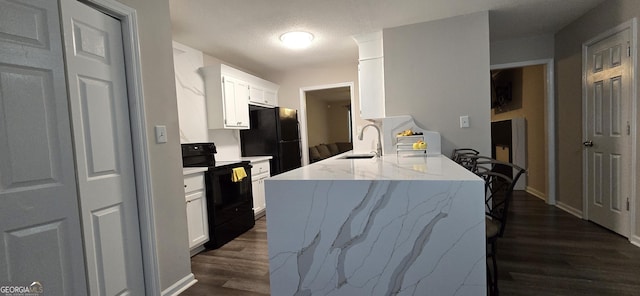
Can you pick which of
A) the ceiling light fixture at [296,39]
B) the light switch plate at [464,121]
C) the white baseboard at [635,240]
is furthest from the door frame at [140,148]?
the white baseboard at [635,240]

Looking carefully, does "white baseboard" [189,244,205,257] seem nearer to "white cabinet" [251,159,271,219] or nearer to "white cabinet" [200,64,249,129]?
"white cabinet" [251,159,271,219]

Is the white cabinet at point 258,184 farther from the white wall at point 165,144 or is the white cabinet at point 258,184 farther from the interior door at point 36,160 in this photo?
the interior door at point 36,160

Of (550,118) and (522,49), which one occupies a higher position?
(522,49)

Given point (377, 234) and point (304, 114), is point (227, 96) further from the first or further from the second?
point (377, 234)

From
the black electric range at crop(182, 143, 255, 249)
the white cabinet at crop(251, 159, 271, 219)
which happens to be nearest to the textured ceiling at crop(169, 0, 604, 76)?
the black electric range at crop(182, 143, 255, 249)

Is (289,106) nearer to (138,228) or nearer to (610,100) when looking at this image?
(138,228)

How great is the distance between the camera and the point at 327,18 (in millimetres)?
2686

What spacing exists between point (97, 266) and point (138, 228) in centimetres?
29

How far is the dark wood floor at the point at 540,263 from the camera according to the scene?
178 centimetres

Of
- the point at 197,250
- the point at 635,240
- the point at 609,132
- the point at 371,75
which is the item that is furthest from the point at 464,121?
the point at 197,250

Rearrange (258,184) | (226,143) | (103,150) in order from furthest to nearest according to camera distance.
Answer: (226,143) → (258,184) → (103,150)

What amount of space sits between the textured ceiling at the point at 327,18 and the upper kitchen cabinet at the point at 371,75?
5.9 inches

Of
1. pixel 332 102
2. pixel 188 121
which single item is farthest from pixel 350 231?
pixel 332 102

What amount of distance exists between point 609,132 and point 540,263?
5.55 ft
